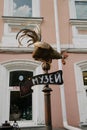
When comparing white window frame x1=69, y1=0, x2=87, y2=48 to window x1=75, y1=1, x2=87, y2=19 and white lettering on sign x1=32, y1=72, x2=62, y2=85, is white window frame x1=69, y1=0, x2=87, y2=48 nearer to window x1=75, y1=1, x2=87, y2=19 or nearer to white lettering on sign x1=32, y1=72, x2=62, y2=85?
window x1=75, y1=1, x2=87, y2=19

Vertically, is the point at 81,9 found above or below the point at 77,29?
above

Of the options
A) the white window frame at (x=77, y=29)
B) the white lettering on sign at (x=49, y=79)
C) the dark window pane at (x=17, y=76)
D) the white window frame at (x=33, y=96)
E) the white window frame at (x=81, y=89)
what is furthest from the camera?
the white window frame at (x=77, y=29)

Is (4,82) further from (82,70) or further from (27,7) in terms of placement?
(27,7)

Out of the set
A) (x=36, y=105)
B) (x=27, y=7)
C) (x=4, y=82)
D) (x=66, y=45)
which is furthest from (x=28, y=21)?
(x=36, y=105)

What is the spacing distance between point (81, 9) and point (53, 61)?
2118 millimetres

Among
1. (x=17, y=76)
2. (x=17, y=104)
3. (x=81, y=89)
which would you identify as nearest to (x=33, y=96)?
(x=17, y=104)

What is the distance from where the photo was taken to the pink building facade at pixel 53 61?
5.31m

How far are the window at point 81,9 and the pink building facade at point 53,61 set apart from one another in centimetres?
2

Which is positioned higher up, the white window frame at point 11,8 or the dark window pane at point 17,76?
the white window frame at point 11,8

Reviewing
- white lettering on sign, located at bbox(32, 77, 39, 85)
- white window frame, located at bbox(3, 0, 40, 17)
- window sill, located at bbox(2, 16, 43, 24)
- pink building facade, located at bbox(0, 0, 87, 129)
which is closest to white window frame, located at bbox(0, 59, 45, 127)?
pink building facade, located at bbox(0, 0, 87, 129)

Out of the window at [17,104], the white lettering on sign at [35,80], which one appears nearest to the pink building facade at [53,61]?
the window at [17,104]

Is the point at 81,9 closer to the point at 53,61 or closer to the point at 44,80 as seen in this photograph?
the point at 53,61

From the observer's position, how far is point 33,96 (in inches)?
218

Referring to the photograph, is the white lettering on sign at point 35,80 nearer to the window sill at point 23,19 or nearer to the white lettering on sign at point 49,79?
the white lettering on sign at point 49,79
